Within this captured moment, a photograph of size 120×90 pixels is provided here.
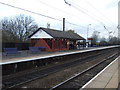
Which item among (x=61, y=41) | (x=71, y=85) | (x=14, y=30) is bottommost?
(x=71, y=85)

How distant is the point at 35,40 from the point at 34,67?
18761 millimetres

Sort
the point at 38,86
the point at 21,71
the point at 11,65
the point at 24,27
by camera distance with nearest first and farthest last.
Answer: the point at 38,86 < the point at 11,65 < the point at 21,71 < the point at 24,27

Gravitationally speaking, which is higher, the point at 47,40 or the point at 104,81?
the point at 47,40

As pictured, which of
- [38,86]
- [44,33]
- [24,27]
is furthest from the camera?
[24,27]

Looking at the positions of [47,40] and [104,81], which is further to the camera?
[47,40]

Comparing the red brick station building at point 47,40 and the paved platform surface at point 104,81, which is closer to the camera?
the paved platform surface at point 104,81

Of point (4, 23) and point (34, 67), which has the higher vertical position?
point (4, 23)

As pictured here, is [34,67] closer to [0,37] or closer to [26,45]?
[26,45]

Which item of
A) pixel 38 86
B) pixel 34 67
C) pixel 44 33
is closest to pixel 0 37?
pixel 44 33

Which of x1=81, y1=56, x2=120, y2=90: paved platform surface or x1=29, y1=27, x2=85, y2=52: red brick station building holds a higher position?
x1=29, y1=27, x2=85, y2=52: red brick station building

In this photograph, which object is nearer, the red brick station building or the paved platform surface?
the paved platform surface

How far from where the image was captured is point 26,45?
105ft

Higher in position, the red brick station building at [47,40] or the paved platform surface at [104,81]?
the red brick station building at [47,40]

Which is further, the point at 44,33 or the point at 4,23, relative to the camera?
the point at 4,23
